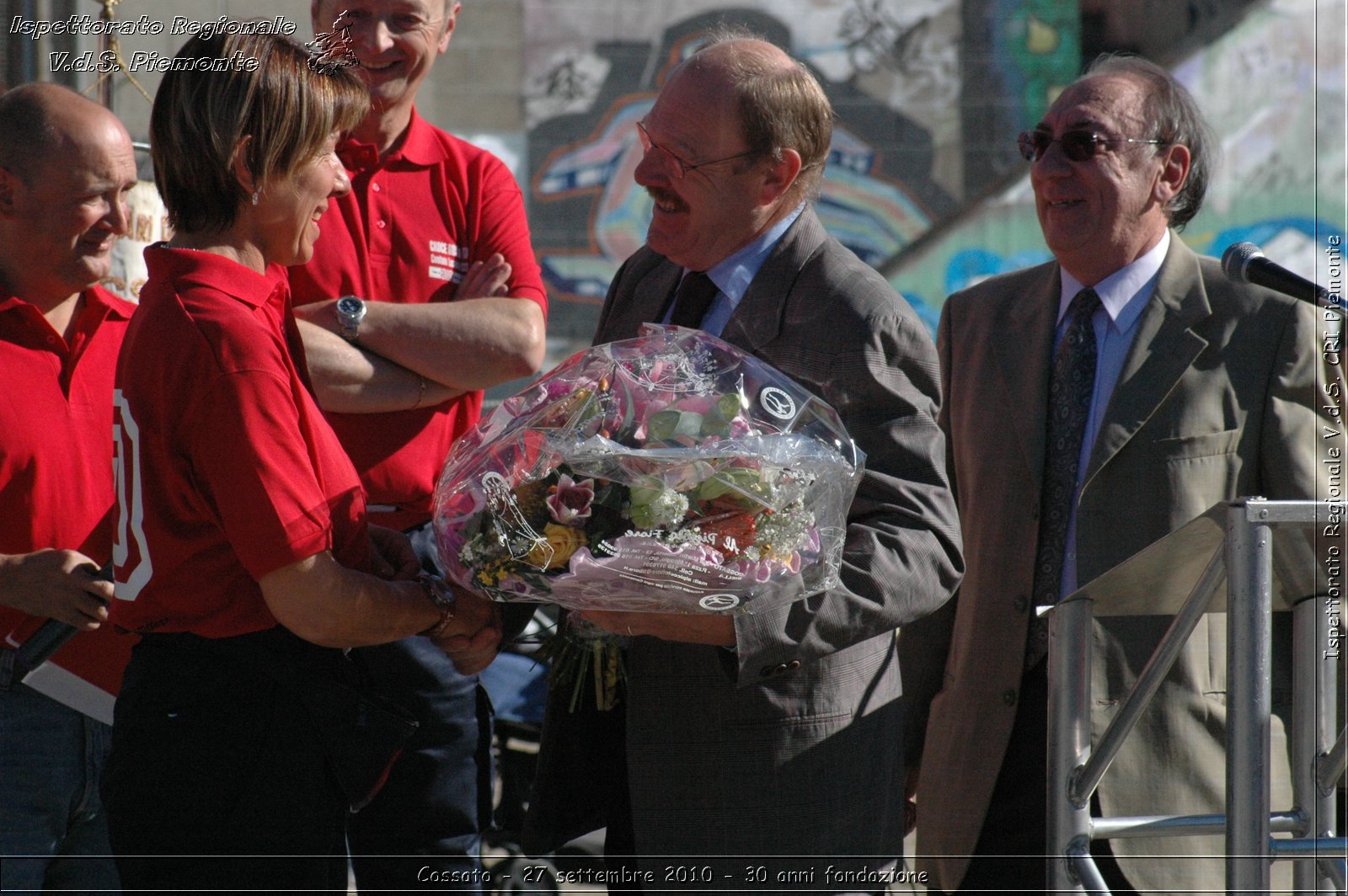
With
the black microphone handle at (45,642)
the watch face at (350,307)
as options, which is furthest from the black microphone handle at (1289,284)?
the black microphone handle at (45,642)

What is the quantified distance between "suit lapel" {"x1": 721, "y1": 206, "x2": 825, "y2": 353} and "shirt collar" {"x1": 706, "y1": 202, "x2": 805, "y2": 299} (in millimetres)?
16

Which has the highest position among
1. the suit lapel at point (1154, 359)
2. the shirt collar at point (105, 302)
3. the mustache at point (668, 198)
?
the mustache at point (668, 198)

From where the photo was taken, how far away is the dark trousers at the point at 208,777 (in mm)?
1931

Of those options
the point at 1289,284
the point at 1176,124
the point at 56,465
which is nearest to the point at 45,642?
the point at 56,465

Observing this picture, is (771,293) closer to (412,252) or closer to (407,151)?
(412,252)

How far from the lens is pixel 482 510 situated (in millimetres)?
1864

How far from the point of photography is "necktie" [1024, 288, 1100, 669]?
2725mm

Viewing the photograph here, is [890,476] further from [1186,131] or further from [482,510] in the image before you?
[1186,131]

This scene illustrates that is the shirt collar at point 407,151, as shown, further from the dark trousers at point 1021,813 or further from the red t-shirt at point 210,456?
the dark trousers at point 1021,813

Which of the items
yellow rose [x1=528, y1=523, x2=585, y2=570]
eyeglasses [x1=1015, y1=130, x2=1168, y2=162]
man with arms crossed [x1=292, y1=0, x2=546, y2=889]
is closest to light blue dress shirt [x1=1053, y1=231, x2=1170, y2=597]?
eyeglasses [x1=1015, y1=130, x2=1168, y2=162]

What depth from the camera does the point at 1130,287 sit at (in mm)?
2861

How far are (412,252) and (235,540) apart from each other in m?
1.14

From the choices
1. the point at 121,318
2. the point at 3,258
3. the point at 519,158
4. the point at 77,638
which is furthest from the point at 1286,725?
the point at 519,158

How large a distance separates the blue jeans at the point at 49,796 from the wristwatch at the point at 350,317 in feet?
3.31
